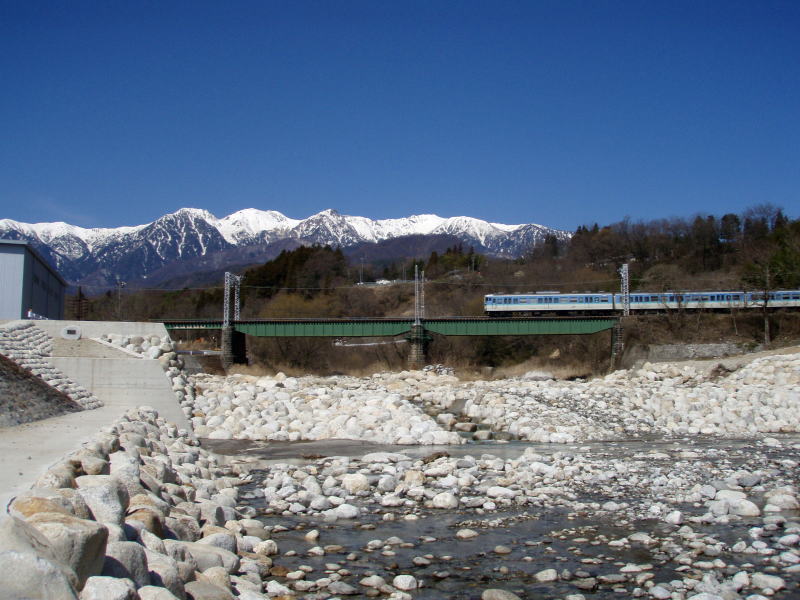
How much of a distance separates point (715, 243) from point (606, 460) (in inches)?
3696

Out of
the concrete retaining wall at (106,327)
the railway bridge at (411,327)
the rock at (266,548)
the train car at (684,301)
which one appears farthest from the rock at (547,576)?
the train car at (684,301)

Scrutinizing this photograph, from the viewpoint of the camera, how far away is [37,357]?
19.7m

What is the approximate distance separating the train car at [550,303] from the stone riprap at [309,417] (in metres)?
32.5

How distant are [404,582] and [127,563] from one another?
10.2 ft

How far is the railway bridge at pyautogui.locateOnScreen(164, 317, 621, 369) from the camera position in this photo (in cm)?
5438

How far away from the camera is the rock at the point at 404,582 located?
24.3ft

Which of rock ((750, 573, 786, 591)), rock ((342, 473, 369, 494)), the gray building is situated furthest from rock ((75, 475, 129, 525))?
the gray building

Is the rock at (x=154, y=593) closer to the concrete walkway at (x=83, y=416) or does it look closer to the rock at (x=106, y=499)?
the rock at (x=106, y=499)

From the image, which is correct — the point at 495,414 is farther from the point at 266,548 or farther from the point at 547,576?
the point at 547,576

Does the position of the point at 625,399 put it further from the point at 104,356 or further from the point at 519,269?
the point at 519,269

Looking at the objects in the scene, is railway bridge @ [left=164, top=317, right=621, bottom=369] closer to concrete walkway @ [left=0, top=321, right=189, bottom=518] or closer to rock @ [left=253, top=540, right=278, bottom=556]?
concrete walkway @ [left=0, top=321, right=189, bottom=518]

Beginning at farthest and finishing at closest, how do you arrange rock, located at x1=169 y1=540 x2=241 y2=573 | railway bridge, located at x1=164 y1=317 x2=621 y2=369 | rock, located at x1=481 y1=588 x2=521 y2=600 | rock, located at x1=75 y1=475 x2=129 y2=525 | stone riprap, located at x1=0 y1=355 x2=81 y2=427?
railway bridge, located at x1=164 y1=317 x2=621 y2=369
stone riprap, located at x1=0 y1=355 x2=81 y2=427
rock, located at x1=481 y1=588 x2=521 y2=600
rock, located at x1=169 y1=540 x2=241 y2=573
rock, located at x1=75 y1=475 x2=129 y2=525

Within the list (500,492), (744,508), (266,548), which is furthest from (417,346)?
(266,548)

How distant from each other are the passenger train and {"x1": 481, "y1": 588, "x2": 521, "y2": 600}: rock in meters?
49.6
